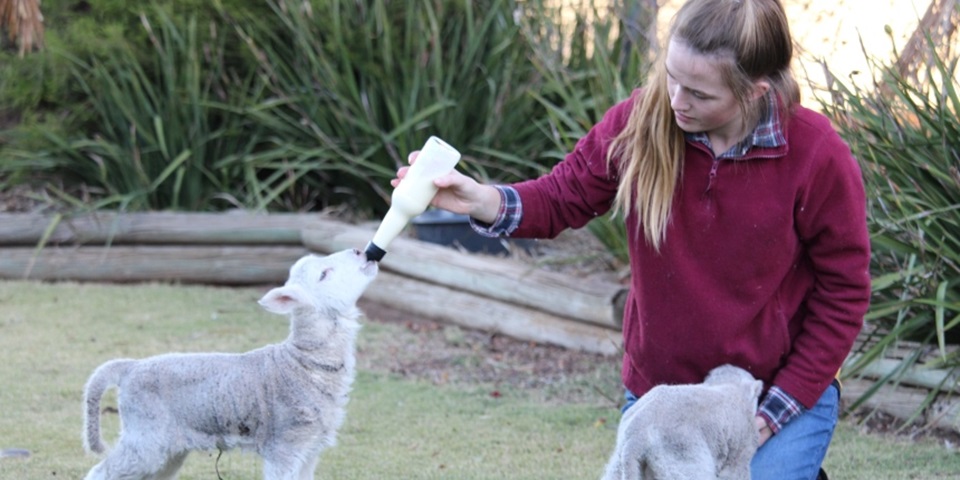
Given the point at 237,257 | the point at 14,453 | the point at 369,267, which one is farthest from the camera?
the point at 237,257

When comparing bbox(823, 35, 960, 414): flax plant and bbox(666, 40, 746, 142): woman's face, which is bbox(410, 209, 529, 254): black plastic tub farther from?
bbox(666, 40, 746, 142): woman's face

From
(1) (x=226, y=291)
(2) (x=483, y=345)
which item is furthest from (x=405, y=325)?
(1) (x=226, y=291)

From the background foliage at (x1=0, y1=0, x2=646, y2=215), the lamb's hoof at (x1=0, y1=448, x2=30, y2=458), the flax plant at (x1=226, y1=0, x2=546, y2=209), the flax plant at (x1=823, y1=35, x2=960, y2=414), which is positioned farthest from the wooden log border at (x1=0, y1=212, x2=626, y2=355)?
the lamb's hoof at (x1=0, y1=448, x2=30, y2=458)

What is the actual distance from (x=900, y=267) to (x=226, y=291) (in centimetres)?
486

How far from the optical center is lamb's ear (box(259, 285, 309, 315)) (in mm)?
3406

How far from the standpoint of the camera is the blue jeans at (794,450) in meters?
3.42

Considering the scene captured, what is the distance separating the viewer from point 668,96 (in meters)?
3.41

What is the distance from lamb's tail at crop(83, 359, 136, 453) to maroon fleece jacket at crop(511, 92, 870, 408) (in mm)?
1293

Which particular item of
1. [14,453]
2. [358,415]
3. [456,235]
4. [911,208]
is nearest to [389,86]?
[456,235]

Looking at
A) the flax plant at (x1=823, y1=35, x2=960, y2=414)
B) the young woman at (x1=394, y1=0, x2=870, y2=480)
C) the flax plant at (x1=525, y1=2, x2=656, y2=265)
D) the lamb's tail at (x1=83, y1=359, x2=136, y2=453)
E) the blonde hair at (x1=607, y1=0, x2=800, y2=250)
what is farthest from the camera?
the flax plant at (x1=525, y1=2, x2=656, y2=265)

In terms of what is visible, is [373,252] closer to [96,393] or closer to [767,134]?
[96,393]

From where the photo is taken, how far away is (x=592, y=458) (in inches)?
195

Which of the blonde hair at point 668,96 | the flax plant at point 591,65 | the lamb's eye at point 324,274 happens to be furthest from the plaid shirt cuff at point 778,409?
the flax plant at point 591,65

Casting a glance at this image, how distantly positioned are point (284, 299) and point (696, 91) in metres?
1.33
